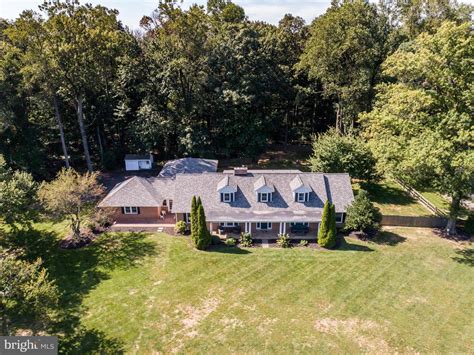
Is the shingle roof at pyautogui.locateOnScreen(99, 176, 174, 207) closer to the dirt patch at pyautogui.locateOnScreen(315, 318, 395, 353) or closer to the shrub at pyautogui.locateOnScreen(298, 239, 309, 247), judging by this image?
the shrub at pyautogui.locateOnScreen(298, 239, 309, 247)

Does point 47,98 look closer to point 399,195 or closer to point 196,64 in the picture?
point 196,64

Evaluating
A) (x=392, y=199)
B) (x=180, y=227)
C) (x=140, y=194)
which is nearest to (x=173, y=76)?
(x=140, y=194)

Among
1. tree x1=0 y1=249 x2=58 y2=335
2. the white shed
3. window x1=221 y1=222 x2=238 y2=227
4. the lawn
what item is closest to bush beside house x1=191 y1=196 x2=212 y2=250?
the lawn

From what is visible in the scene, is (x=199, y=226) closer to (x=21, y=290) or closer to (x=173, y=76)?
(x=21, y=290)

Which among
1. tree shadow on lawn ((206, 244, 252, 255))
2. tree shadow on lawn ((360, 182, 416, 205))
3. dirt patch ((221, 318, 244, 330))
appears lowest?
dirt patch ((221, 318, 244, 330))

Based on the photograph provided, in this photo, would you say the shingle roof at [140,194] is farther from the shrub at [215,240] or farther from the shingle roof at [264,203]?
the shrub at [215,240]

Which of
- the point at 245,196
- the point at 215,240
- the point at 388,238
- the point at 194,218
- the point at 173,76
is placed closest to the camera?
the point at 194,218
